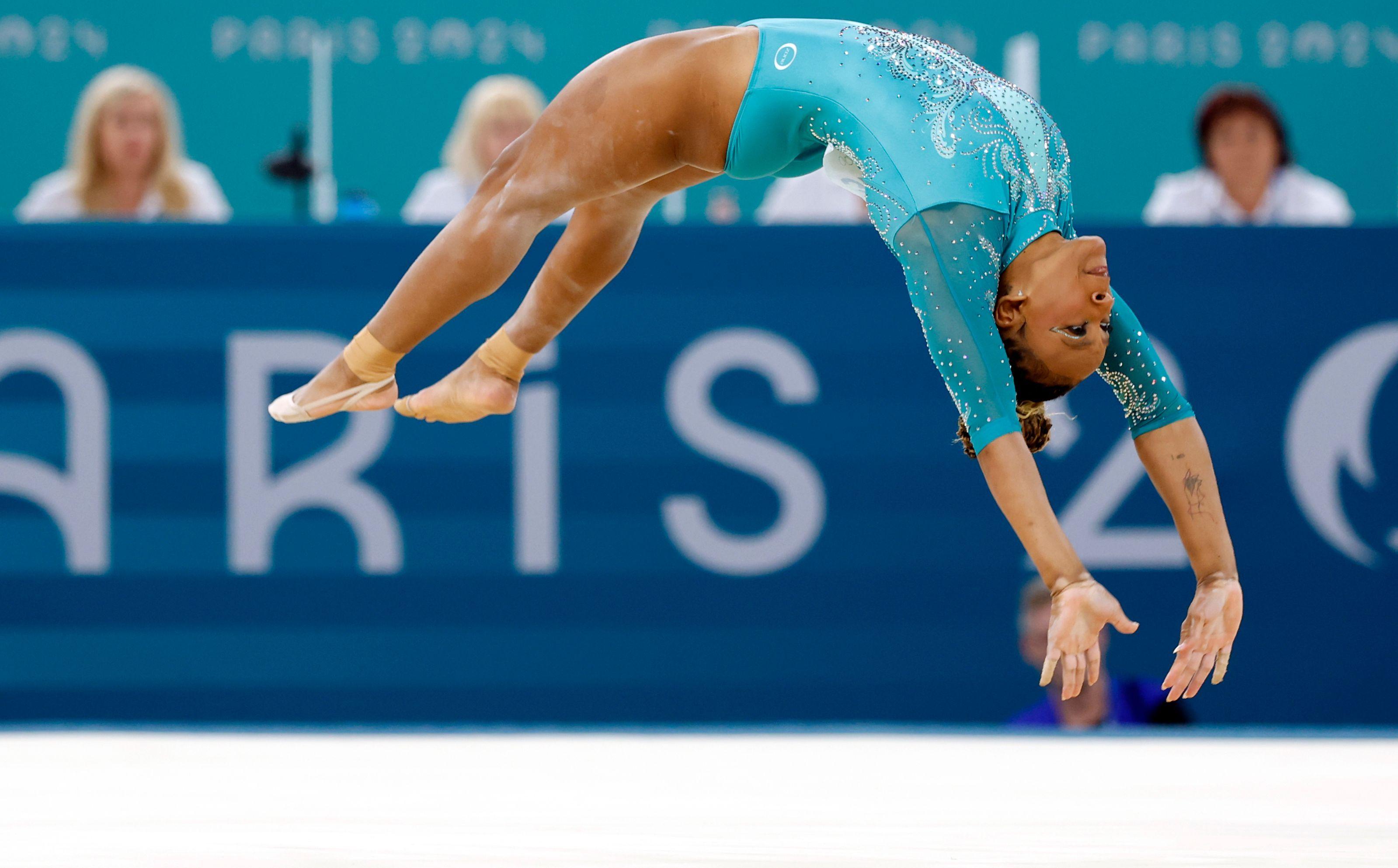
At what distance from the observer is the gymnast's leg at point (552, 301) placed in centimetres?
313

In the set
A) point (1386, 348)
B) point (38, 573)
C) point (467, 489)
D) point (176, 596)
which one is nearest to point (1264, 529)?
point (1386, 348)

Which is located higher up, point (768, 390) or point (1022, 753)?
point (768, 390)

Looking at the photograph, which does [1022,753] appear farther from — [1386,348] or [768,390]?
[1386,348]

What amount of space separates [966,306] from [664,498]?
203cm

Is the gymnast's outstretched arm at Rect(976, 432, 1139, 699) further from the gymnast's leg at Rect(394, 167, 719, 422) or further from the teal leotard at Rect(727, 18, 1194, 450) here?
the gymnast's leg at Rect(394, 167, 719, 422)

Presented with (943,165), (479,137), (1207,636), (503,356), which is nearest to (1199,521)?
(1207,636)

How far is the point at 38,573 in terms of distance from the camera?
171 inches

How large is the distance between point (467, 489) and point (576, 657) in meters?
0.57

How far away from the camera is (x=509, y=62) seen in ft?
22.3

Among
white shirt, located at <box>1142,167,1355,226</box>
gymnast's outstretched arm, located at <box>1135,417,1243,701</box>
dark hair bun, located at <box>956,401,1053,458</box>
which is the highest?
white shirt, located at <box>1142,167,1355,226</box>

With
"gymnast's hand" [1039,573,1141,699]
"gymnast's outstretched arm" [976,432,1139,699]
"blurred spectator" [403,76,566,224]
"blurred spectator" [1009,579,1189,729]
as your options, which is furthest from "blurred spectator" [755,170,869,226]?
"gymnast's hand" [1039,573,1141,699]

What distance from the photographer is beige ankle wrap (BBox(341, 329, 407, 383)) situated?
303 centimetres

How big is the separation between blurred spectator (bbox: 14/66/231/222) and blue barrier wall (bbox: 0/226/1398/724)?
1.50 feet

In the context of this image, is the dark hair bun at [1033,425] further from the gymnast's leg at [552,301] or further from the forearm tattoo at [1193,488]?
the gymnast's leg at [552,301]
